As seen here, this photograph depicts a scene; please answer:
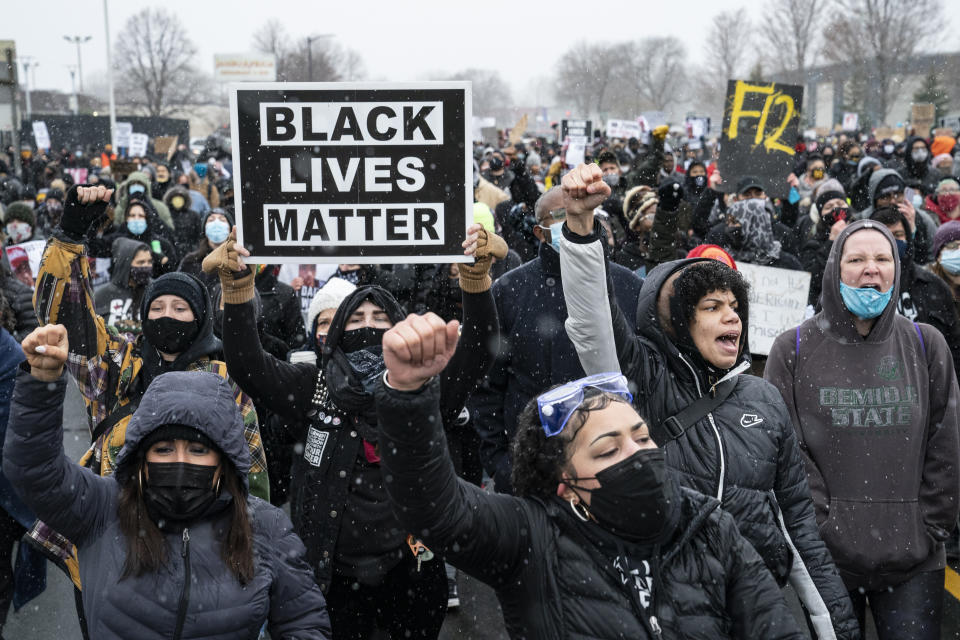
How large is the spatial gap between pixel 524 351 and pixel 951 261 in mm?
3020

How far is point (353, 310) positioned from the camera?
378 cm

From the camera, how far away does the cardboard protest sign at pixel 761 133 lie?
9.12 metres

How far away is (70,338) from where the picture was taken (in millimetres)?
3764

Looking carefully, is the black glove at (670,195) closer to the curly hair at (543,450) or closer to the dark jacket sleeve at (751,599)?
the curly hair at (543,450)

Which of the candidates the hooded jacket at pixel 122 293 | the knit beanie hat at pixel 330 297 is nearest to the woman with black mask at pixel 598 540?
the knit beanie hat at pixel 330 297

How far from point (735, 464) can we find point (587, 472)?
802mm

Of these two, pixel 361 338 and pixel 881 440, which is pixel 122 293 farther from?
pixel 881 440

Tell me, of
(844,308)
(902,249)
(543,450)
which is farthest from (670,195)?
(543,450)

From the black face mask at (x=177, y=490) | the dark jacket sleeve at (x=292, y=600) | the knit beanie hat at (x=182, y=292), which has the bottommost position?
the dark jacket sleeve at (x=292, y=600)

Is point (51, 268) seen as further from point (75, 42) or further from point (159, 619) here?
point (75, 42)

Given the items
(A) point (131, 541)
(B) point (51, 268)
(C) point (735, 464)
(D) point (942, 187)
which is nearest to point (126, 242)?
(B) point (51, 268)

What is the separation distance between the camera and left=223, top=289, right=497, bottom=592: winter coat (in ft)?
11.7

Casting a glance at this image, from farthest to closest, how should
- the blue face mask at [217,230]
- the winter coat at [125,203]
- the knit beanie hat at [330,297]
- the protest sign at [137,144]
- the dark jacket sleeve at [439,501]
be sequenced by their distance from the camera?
the protest sign at [137,144] < the winter coat at [125,203] < the blue face mask at [217,230] < the knit beanie hat at [330,297] < the dark jacket sleeve at [439,501]

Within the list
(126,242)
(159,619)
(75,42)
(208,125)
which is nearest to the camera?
(159,619)
